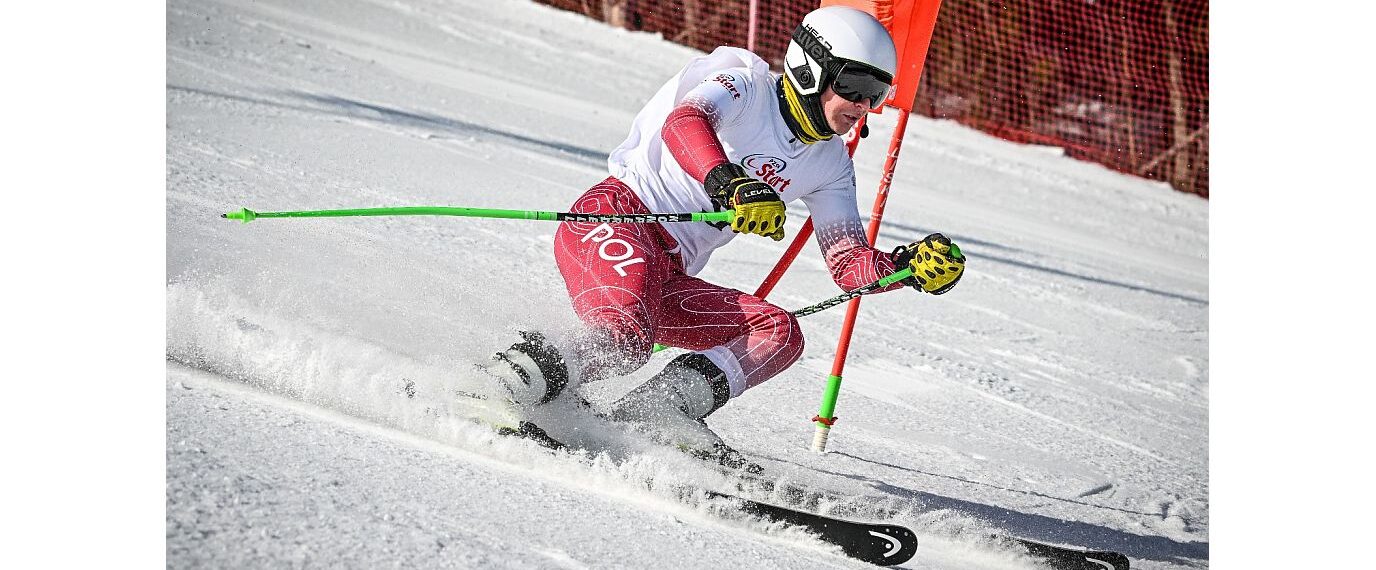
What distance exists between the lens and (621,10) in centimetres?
868

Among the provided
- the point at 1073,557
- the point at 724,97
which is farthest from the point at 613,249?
the point at 1073,557

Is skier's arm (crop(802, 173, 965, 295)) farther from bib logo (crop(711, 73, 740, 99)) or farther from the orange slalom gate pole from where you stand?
bib logo (crop(711, 73, 740, 99))

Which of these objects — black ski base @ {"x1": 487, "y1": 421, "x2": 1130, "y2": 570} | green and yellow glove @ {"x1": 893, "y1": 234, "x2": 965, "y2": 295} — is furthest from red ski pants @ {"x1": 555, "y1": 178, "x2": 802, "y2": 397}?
green and yellow glove @ {"x1": 893, "y1": 234, "x2": 965, "y2": 295}

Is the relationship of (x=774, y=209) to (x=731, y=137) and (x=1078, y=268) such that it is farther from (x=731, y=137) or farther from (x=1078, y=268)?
(x=1078, y=268)

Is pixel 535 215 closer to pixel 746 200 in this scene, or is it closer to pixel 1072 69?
pixel 746 200

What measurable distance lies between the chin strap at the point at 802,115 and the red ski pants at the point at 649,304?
32cm

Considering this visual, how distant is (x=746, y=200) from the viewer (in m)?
1.89

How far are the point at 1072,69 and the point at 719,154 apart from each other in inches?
276

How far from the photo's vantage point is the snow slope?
165 cm

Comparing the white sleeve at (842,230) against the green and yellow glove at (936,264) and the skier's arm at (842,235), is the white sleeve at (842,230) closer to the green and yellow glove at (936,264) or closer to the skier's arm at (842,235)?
the skier's arm at (842,235)
